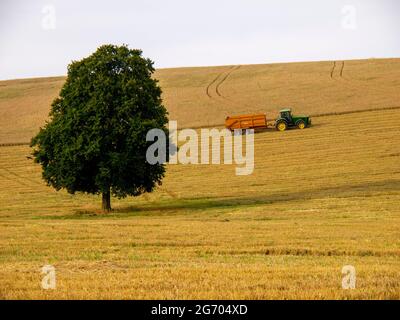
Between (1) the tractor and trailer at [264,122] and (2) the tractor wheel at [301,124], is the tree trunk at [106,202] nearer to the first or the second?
(1) the tractor and trailer at [264,122]

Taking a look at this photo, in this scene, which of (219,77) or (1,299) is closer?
(1,299)

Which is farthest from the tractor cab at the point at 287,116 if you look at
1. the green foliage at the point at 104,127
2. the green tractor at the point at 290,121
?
the green foliage at the point at 104,127

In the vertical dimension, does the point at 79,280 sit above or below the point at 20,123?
below

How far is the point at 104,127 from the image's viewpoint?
1618 inches

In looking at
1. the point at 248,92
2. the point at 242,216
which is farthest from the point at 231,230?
the point at 248,92

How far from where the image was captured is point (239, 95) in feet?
298

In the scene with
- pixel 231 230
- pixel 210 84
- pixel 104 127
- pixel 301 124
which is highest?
pixel 210 84

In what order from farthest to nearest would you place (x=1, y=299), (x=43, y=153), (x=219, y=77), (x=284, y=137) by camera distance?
(x=219, y=77) → (x=284, y=137) → (x=43, y=153) → (x=1, y=299)

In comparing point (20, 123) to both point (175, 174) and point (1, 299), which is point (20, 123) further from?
point (1, 299)

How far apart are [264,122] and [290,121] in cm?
282

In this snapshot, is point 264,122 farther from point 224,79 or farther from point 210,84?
point 224,79

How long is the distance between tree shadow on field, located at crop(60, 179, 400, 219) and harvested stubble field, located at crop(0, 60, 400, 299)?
10 cm

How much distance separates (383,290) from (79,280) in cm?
647
